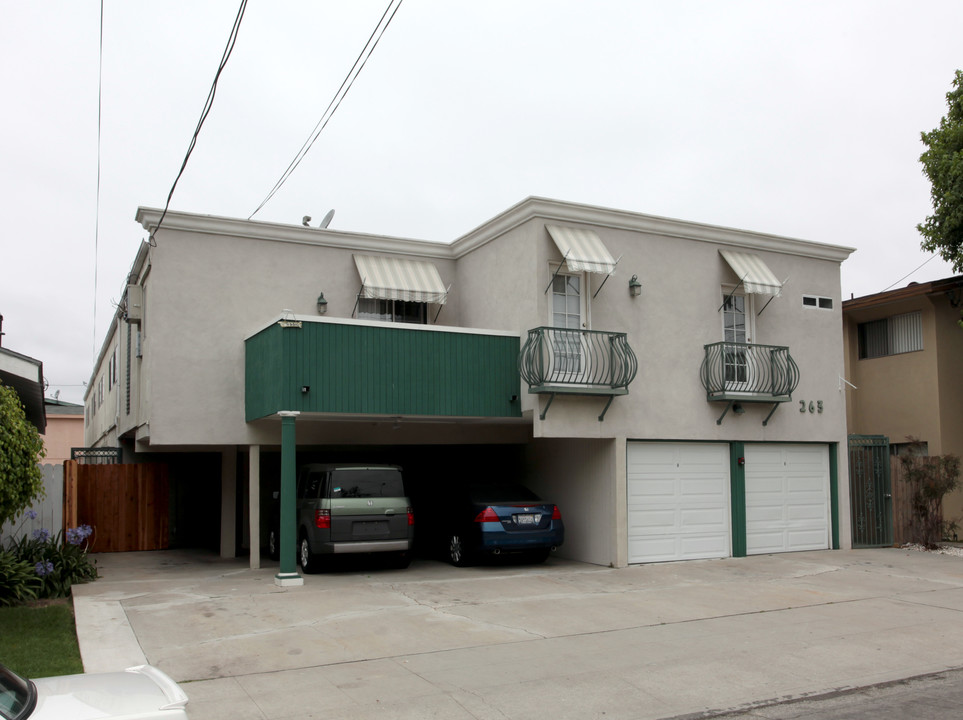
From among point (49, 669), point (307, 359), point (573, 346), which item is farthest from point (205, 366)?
point (49, 669)

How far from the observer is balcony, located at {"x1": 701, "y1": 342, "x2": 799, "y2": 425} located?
15148mm

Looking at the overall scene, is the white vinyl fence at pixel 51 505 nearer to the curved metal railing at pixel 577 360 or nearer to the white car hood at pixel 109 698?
the curved metal railing at pixel 577 360

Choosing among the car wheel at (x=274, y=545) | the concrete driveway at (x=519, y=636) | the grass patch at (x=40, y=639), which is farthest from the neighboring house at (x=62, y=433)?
the grass patch at (x=40, y=639)

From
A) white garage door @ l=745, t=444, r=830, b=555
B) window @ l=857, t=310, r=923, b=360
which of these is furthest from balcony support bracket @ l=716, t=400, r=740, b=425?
window @ l=857, t=310, r=923, b=360

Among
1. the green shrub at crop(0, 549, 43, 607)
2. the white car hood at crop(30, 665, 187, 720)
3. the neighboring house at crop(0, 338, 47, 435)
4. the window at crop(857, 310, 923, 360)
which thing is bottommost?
the green shrub at crop(0, 549, 43, 607)

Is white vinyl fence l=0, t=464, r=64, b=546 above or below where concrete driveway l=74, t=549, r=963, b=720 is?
above

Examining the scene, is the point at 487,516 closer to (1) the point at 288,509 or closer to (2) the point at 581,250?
(1) the point at 288,509

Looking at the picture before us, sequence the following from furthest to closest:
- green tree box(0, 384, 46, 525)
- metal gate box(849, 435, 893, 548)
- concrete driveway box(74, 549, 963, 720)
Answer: metal gate box(849, 435, 893, 548) < green tree box(0, 384, 46, 525) < concrete driveway box(74, 549, 963, 720)

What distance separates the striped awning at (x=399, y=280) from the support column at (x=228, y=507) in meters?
4.06

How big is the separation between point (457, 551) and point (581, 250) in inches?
205

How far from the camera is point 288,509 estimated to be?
484 inches

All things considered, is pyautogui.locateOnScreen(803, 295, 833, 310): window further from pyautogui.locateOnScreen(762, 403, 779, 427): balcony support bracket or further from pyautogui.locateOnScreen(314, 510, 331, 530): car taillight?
pyautogui.locateOnScreen(314, 510, 331, 530): car taillight

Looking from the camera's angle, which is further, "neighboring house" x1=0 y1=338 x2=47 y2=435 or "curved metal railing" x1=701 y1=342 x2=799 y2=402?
"curved metal railing" x1=701 y1=342 x2=799 y2=402

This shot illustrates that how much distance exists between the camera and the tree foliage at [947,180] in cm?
1702
